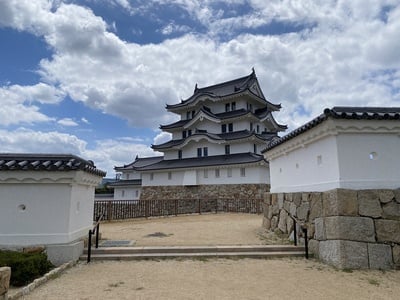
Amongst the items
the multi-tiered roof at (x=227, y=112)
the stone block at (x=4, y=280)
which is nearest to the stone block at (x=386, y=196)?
the stone block at (x=4, y=280)

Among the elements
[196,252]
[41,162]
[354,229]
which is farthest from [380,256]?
[41,162]

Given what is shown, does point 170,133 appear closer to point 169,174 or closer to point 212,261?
point 169,174

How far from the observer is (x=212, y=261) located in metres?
7.00

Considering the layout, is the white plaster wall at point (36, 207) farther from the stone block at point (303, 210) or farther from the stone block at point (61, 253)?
the stone block at point (303, 210)

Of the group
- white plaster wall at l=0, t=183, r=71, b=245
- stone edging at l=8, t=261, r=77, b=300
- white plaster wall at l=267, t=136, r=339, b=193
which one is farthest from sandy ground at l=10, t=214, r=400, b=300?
white plaster wall at l=267, t=136, r=339, b=193

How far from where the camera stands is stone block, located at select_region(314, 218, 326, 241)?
687 cm

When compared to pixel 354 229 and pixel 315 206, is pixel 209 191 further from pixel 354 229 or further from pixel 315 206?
pixel 354 229

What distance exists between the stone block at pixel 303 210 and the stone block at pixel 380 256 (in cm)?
183

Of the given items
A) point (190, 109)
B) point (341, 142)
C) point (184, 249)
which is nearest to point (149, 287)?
point (184, 249)

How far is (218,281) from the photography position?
17.9ft

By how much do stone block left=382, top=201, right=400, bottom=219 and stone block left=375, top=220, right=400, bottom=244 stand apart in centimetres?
A: 13

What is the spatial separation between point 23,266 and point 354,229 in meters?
6.56

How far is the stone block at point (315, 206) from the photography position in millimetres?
7199

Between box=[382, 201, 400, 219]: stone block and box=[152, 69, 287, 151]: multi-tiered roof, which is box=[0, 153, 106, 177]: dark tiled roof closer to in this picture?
box=[382, 201, 400, 219]: stone block
